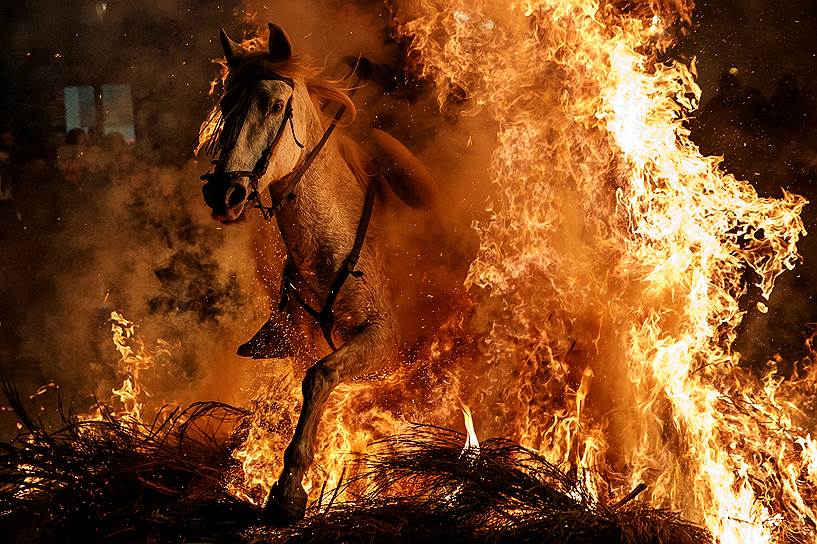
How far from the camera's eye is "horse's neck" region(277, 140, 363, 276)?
4246 millimetres

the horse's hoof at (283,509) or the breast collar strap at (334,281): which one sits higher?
the breast collar strap at (334,281)

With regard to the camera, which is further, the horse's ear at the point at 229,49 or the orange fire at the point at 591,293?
the orange fire at the point at 591,293

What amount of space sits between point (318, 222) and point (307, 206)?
103 millimetres

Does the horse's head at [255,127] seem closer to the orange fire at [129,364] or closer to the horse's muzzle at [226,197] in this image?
the horse's muzzle at [226,197]

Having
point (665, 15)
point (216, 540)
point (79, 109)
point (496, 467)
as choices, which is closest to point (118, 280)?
point (79, 109)

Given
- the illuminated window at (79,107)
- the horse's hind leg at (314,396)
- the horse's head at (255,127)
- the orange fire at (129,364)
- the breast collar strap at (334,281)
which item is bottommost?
the orange fire at (129,364)

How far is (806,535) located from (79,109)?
255 inches

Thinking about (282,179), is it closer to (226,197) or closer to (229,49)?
(226,197)

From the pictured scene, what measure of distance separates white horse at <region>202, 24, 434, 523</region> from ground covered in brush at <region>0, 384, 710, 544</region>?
11.2 inches

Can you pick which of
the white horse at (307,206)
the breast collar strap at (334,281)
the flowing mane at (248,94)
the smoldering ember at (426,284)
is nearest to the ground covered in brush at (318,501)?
the smoldering ember at (426,284)

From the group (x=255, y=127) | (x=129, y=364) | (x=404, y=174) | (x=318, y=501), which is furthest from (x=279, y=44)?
(x=129, y=364)

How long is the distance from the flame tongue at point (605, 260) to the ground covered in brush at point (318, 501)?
102 centimetres

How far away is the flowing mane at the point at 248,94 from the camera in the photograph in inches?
151

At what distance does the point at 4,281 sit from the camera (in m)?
7.02
